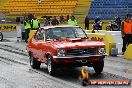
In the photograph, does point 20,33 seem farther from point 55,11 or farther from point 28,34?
point 55,11

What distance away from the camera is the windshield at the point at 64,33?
14487 mm

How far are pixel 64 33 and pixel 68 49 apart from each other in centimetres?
159

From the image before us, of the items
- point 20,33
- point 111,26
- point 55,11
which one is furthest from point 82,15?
point 20,33

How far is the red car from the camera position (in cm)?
1309

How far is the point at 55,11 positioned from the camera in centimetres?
5238

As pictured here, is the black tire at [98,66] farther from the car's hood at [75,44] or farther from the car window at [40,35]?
the car window at [40,35]

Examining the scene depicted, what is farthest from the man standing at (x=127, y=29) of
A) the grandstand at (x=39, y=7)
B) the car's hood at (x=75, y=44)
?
the grandstand at (x=39, y=7)

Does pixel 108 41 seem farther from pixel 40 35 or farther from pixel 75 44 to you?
pixel 75 44

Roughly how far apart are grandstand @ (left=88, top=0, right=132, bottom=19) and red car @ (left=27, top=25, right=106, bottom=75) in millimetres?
36126

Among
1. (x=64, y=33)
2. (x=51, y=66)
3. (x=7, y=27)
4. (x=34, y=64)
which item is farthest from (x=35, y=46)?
(x=7, y=27)

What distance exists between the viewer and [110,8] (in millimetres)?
51250

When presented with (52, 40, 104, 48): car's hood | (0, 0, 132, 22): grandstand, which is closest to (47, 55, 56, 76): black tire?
(52, 40, 104, 48): car's hood

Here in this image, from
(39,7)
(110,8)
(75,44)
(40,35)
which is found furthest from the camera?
(39,7)

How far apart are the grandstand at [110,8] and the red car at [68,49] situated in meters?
36.1
